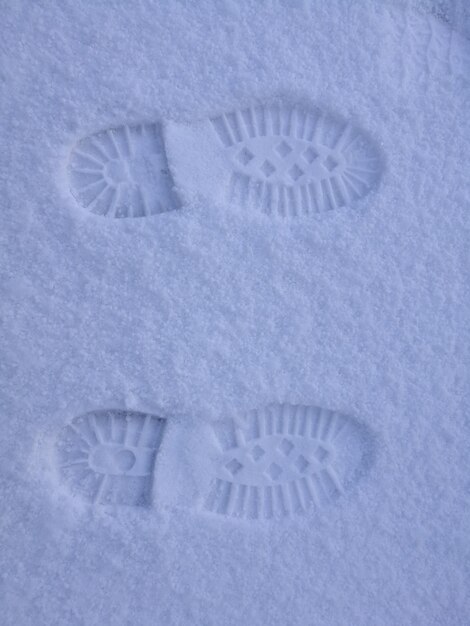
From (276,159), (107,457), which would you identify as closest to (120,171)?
(276,159)

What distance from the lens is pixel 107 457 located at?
65cm

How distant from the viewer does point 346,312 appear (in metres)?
0.68

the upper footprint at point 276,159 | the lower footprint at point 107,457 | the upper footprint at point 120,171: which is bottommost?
the lower footprint at point 107,457

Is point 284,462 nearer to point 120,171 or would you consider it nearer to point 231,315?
point 231,315

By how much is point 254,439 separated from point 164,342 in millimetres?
114

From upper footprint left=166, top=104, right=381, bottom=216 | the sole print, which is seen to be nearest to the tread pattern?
upper footprint left=166, top=104, right=381, bottom=216

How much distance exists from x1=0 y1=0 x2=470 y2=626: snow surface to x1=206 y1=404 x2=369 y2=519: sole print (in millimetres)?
12

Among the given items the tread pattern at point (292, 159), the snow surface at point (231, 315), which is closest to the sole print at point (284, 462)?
the snow surface at point (231, 315)

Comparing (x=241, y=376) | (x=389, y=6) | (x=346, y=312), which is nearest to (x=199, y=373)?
(x=241, y=376)

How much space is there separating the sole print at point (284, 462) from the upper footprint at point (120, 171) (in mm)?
209

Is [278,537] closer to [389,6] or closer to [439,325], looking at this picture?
[439,325]

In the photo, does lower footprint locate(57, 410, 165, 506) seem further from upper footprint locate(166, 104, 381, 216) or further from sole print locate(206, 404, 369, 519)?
upper footprint locate(166, 104, 381, 216)

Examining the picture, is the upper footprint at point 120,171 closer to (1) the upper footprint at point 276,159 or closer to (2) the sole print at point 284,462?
(1) the upper footprint at point 276,159

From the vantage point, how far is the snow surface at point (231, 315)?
2.09 ft
